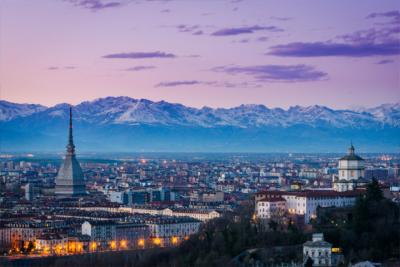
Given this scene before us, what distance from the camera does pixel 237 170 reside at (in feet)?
403

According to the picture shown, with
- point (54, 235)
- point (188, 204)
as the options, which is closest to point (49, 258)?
point (54, 235)

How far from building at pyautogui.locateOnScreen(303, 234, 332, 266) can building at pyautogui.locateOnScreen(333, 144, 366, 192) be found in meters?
13.7

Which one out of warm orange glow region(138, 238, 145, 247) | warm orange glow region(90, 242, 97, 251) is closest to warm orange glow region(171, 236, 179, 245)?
warm orange glow region(138, 238, 145, 247)

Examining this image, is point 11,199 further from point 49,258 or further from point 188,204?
point 49,258

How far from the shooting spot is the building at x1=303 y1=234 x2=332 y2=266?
39750 mm

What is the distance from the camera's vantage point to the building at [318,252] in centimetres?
3975

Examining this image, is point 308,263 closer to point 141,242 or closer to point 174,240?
point 174,240

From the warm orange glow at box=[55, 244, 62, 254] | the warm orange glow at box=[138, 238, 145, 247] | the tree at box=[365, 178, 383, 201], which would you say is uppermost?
the tree at box=[365, 178, 383, 201]

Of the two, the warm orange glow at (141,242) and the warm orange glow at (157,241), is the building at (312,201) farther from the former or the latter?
the warm orange glow at (141,242)

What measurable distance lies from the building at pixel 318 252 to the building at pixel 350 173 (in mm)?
13659

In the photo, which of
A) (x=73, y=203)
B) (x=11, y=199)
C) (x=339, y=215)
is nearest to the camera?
(x=339, y=215)

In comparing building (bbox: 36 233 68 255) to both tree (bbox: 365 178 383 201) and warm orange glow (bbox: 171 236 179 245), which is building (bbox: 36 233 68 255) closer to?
warm orange glow (bbox: 171 236 179 245)

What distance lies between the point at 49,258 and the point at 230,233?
8.21 meters

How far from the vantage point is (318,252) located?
131 feet
